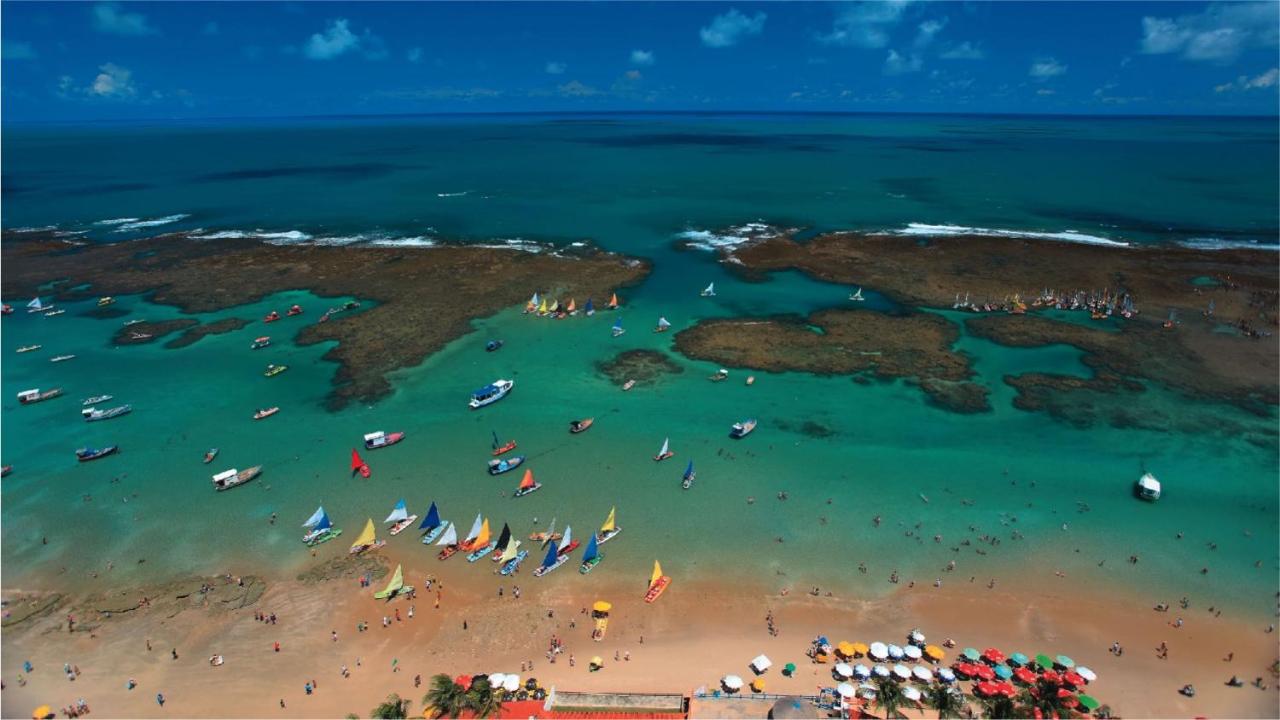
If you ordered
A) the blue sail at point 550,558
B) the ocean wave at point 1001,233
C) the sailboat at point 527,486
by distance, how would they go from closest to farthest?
the blue sail at point 550,558, the sailboat at point 527,486, the ocean wave at point 1001,233

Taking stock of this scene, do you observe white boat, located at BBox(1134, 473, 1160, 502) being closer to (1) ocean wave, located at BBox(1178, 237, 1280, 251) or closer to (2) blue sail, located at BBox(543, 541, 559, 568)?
(2) blue sail, located at BBox(543, 541, 559, 568)

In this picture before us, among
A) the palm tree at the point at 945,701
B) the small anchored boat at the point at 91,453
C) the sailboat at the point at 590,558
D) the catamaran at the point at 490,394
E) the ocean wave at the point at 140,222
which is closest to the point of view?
the palm tree at the point at 945,701

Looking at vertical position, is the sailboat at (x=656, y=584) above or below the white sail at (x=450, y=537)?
above

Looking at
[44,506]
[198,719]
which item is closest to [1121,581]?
[198,719]

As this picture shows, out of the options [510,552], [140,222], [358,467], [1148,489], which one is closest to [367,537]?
[358,467]

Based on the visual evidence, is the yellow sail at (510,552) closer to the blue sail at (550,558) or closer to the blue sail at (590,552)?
the blue sail at (550,558)

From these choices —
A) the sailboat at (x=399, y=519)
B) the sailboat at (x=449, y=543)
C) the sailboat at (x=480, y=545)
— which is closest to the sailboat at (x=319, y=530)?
the sailboat at (x=399, y=519)
